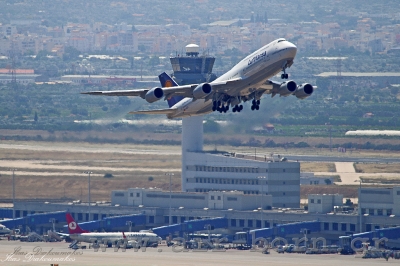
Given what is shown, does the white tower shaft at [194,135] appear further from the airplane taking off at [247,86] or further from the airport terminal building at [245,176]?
the airplane taking off at [247,86]

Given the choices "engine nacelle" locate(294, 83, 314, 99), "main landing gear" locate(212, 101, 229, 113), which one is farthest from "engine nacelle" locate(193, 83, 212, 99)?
"engine nacelle" locate(294, 83, 314, 99)

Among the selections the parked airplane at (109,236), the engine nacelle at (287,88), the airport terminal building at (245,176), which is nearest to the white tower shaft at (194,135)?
the airport terminal building at (245,176)

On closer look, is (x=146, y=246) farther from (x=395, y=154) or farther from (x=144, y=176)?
(x=395, y=154)

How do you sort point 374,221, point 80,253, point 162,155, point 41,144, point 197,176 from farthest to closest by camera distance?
point 41,144 < point 162,155 < point 197,176 < point 374,221 < point 80,253

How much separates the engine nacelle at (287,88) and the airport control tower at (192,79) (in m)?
47.7

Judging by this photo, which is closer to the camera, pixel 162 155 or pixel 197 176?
pixel 197 176

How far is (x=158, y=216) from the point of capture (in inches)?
5133

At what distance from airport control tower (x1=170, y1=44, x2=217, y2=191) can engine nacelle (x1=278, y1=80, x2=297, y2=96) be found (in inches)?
1880

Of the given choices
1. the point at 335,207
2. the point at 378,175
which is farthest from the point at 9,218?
the point at 378,175

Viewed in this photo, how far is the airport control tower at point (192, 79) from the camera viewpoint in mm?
145000

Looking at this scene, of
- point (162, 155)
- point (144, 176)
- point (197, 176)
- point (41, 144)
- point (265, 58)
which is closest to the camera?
point (265, 58)

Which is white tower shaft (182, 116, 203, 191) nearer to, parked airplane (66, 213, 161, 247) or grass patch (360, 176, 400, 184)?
grass patch (360, 176, 400, 184)

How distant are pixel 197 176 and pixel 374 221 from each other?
29433 mm

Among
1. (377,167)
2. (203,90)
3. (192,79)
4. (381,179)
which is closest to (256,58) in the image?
(203,90)
